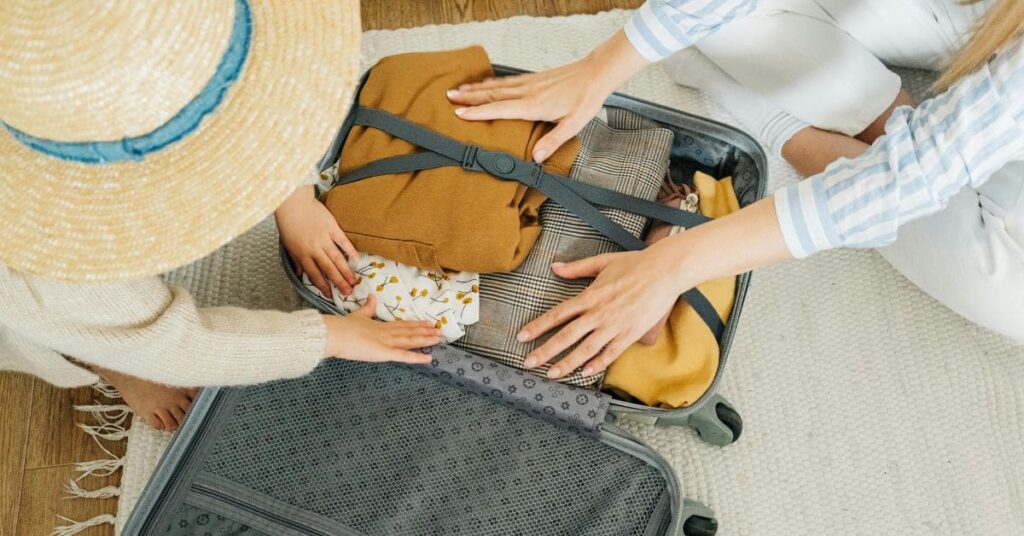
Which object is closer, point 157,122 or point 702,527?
point 157,122

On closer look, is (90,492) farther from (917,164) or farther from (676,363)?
(917,164)

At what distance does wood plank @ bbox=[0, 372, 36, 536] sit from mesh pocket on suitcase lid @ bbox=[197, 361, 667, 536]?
418mm

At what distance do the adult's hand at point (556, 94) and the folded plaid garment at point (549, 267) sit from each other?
0.16 ft

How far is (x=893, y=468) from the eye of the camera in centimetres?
108

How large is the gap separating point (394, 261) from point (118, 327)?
28 cm

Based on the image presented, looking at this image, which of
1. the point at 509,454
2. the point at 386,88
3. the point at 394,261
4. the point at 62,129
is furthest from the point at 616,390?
the point at 62,129

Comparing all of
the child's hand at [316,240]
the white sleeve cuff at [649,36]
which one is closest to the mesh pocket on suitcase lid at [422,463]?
the child's hand at [316,240]

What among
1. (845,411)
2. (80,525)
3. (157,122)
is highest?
(157,122)

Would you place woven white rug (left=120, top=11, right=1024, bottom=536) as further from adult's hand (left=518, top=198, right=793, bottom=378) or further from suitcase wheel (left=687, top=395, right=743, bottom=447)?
adult's hand (left=518, top=198, right=793, bottom=378)

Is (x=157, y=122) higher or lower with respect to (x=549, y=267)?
higher

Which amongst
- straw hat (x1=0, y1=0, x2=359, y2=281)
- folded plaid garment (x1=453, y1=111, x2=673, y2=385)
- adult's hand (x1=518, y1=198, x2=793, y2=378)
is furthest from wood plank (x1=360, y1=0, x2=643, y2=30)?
straw hat (x1=0, y1=0, x2=359, y2=281)

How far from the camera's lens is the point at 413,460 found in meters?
0.82

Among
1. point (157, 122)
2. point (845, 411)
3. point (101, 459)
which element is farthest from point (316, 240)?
point (845, 411)

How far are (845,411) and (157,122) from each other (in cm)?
94
